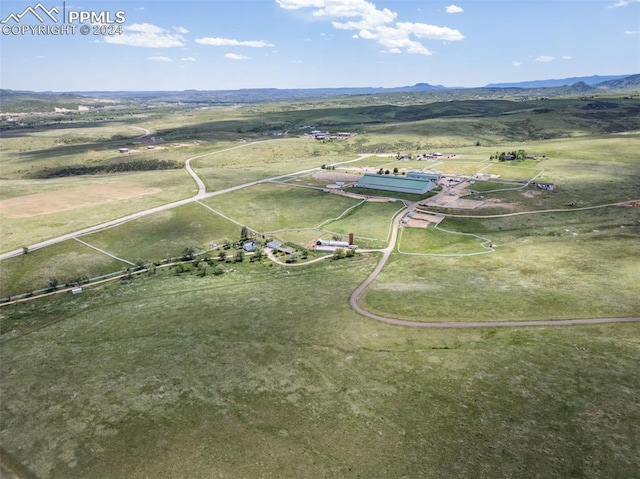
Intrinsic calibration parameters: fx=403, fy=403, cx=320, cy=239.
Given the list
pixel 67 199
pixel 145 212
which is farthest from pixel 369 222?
pixel 67 199

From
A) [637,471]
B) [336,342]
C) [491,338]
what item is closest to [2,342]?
[336,342]

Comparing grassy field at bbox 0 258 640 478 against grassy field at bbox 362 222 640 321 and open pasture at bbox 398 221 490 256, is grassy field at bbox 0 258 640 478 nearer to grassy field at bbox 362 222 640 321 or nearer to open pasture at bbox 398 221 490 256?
grassy field at bbox 362 222 640 321

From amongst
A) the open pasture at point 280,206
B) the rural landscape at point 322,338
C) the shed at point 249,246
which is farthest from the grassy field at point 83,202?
the shed at point 249,246

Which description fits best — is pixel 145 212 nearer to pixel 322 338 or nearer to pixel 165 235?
pixel 165 235

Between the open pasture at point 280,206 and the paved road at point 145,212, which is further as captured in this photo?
the open pasture at point 280,206

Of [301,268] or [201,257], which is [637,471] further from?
[201,257]

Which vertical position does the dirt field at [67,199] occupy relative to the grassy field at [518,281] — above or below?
above

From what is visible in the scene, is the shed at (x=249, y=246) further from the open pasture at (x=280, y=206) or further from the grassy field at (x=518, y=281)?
the grassy field at (x=518, y=281)
